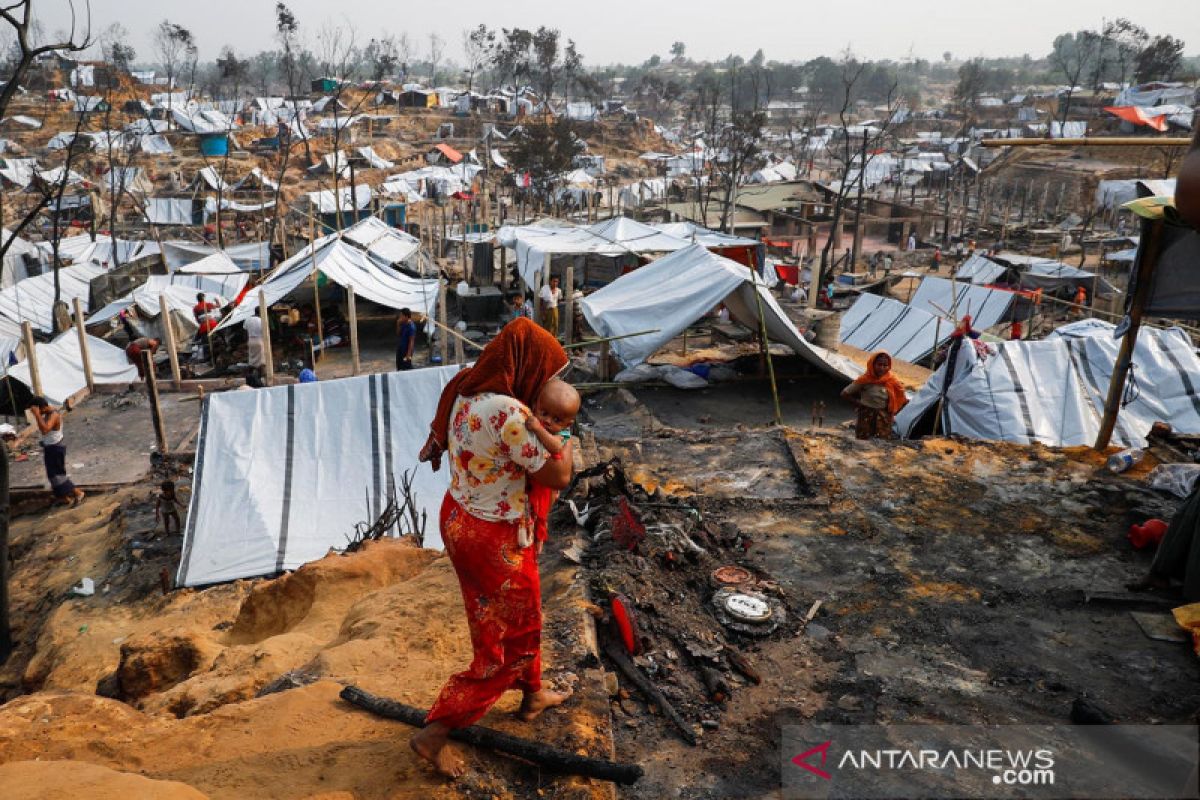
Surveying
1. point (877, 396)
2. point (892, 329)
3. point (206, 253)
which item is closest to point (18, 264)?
point (206, 253)

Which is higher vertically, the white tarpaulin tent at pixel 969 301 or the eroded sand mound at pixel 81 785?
the eroded sand mound at pixel 81 785

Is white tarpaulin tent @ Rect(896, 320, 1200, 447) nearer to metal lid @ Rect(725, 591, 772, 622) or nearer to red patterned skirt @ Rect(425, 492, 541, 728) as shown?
metal lid @ Rect(725, 591, 772, 622)

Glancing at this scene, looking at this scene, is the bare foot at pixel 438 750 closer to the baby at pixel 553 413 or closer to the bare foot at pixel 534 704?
the bare foot at pixel 534 704

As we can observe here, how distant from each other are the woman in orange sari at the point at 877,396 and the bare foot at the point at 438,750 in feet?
16.6

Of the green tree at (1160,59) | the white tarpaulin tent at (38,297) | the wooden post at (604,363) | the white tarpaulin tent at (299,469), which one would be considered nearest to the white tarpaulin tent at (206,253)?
the white tarpaulin tent at (38,297)

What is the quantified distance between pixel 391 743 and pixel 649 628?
1.33 m

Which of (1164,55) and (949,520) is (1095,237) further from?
(1164,55)

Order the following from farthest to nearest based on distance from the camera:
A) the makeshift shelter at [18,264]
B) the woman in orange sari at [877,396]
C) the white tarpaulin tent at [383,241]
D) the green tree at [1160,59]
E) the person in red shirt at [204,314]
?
1. the green tree at [1160,59]
2. the makeshift shelter at [18,264]
3. the white tarpaulin tent at [383,241]
4. the person in red shirt at [204,314]
5. the woman in orange sari at [877,396]

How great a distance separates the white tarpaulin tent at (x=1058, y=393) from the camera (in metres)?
7.56

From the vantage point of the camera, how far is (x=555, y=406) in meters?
2.34

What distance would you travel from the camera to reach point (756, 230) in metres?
25.3

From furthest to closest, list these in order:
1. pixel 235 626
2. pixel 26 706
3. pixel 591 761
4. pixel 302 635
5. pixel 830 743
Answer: pixel 235 626
pixel 302 635
pixel 26 706
pixel 830 743
pixel 591 761

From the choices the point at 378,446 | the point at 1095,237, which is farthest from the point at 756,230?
the point at 378,446

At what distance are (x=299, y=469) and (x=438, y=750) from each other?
14.9ft
